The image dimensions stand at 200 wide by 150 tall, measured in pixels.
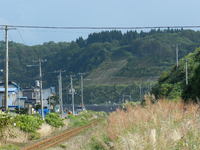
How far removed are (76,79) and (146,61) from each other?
81.0 ft

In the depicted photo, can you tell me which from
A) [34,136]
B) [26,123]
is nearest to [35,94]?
[34,136]

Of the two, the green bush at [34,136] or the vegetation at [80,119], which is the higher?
the green bush at [34,136]

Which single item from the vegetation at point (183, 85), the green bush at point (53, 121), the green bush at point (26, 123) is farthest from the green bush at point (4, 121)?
the green bush at point (53, 121)

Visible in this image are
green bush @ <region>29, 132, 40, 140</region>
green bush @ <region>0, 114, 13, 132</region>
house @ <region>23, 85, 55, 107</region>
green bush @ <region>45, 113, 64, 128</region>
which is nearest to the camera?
green bush @ <region>0, 114, 13, 132</region>

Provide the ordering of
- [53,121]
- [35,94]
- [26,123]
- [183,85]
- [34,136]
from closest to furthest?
1. [26,123]
2. [34,136]
3. [53,121]
4. [183,85]
5. [35,94]

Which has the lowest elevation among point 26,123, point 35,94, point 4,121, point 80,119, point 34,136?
point 80,119

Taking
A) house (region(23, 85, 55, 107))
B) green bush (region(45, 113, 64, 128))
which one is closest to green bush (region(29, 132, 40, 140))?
green bush (region(45, 113, 64, 128))

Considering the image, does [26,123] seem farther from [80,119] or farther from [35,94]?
[35,94]

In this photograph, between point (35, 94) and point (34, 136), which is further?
point (35, 94)

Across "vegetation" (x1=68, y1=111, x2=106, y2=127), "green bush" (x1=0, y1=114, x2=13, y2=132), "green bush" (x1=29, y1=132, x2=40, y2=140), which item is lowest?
"vegetation" (x1=68, y1=111, x2=106, y2=127)

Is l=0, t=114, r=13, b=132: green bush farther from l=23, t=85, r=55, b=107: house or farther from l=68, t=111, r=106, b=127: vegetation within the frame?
l=23, t=85, r=55, b=107: house

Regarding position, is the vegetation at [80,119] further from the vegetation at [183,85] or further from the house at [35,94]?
the house at [35,94]

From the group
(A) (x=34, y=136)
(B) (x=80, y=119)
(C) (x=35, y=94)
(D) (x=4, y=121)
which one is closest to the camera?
(D) (x=4, y=121)

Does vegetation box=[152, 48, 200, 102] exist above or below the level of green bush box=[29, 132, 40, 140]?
above
